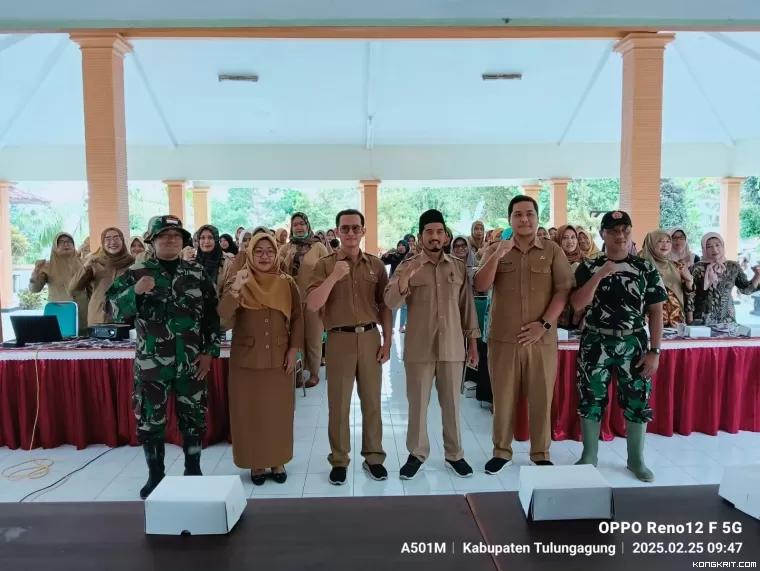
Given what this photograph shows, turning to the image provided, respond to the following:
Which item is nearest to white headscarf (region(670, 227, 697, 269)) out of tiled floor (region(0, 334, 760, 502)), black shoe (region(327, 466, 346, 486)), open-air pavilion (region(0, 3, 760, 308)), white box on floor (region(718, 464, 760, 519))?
→ tiled floor (region(0, 334, 760, 502))

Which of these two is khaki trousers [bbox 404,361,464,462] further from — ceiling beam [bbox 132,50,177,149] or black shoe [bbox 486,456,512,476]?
ceiling beam [bbox 132,50,177,149]

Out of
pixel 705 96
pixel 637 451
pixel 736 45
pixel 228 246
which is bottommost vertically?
pixel 637 451

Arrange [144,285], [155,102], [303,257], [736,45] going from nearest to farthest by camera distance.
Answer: [144,285] → [303,257] → [736,45] → [155,102]

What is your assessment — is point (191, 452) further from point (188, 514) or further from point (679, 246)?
point (679, 246)

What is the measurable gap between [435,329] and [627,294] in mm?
1138

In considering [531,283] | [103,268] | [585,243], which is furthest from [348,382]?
[585,243]

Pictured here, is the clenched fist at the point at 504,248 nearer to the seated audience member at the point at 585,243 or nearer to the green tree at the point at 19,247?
the seated audience member at the point at 585,243

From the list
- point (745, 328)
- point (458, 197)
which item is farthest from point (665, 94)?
point (458, 197)

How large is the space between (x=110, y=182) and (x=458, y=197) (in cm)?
2078

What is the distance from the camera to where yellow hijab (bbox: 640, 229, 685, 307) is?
164 inches

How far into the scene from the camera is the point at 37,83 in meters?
7.79

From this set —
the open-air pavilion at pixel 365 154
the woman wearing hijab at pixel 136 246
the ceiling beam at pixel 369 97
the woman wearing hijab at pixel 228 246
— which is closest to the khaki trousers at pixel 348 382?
the open-air pavilion at pixel 365 154

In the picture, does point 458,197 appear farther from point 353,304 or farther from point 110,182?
point 353,304

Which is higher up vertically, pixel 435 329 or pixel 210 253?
pixel 210 253
